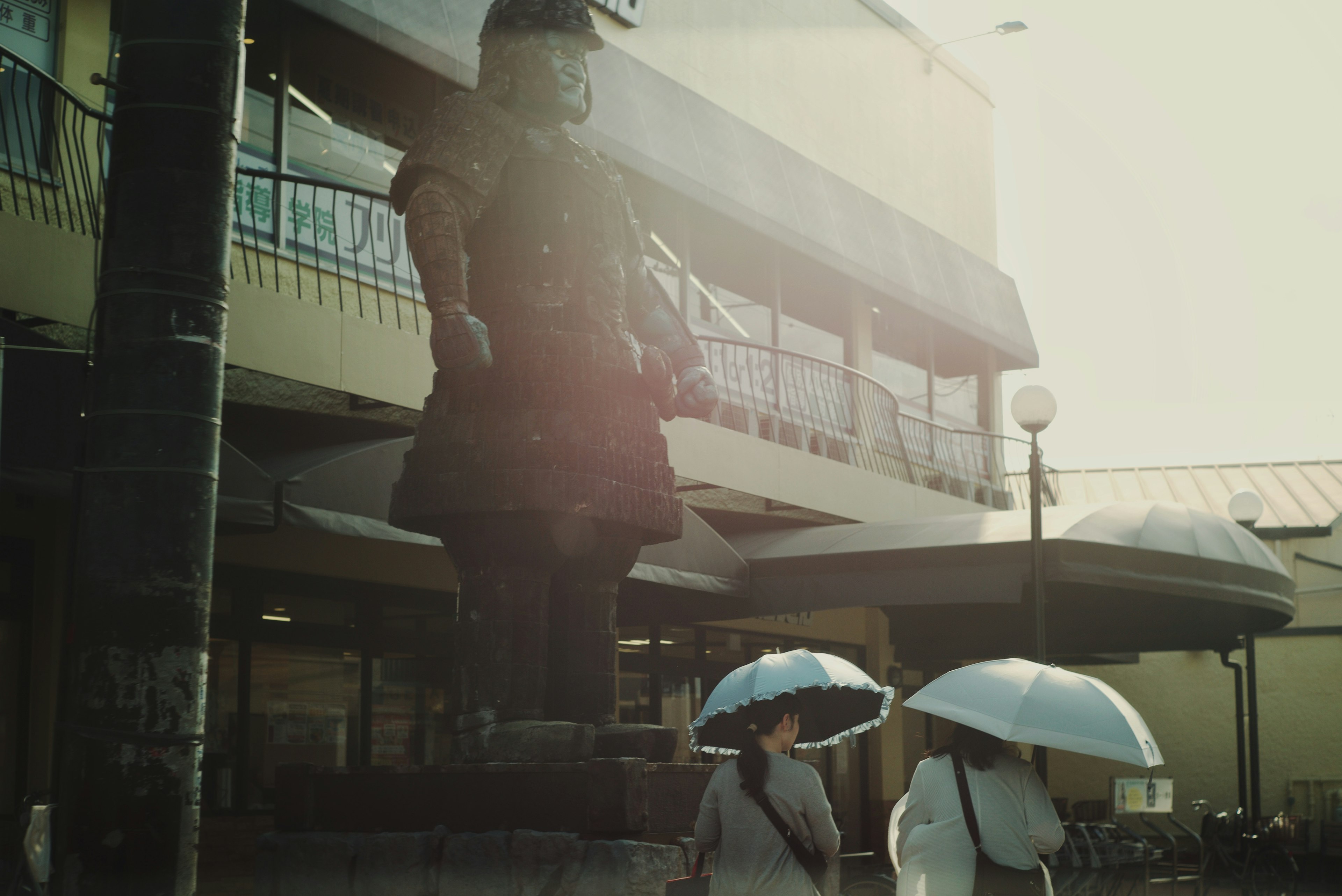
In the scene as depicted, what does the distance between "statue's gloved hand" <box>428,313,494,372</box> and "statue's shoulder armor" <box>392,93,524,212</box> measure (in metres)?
0.64

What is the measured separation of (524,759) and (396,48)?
7.89m

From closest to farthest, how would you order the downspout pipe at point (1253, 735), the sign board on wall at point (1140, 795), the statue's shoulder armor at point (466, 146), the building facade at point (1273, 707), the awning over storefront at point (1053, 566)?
the statue's shoulder armor at point (466, 146) < the awning over storefront at point (1053, 566) < the sign board on wall at point (1140, 795) < the downspout pipe at point (1253, 735) < the building facade at point (1273, 707)

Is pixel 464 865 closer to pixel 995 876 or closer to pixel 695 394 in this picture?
pixel 995 876

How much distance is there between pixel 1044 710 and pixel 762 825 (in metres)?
1.04

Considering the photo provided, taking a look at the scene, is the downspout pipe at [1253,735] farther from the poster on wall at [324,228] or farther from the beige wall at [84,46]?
the beige wall at [84,46]

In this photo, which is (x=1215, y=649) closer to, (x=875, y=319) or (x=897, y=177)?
(x=875, y=319)

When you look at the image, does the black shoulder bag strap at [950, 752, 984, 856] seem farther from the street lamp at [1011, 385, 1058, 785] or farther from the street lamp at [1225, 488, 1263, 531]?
the street lamp at [1225, 488, 1263, 531]

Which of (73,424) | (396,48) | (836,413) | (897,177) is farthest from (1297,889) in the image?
(73,424)

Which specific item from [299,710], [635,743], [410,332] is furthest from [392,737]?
[635,743]

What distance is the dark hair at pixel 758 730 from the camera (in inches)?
182

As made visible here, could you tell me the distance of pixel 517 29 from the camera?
6.32 metres

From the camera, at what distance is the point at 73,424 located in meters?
7.09

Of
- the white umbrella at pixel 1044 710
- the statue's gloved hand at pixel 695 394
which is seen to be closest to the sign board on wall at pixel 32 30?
the statue's gloved hand at pixel 695 394

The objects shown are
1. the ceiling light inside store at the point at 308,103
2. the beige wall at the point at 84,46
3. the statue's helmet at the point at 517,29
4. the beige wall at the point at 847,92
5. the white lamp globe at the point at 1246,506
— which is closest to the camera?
the statue's helmet at the point at 517,29
